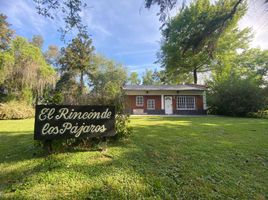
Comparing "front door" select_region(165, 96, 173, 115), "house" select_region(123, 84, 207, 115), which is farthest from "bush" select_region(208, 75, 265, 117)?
"front door" select_region(165, 96, 173, 115)

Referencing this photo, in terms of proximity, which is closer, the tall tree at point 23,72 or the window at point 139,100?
the tall tree at point 23,72

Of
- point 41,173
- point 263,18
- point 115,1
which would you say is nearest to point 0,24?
point 115,1

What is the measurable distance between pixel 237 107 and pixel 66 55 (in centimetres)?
2590

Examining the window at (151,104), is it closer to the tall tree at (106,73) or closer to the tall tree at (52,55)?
the tall tree at (106,73)

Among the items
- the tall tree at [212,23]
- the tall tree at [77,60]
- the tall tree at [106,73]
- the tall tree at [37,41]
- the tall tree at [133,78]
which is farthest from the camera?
the tall tree at [133,78]

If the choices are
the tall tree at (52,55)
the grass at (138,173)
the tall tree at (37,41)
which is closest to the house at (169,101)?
the grass at (138,173)

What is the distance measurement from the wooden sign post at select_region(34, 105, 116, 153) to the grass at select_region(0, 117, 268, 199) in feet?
1.69

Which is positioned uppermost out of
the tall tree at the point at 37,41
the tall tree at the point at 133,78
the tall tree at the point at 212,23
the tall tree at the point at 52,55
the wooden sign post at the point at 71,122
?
the tall tree at the point at 37,41

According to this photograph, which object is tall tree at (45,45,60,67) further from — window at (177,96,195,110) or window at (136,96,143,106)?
window at (177,96,195,110)

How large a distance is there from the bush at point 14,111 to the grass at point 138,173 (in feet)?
38.5

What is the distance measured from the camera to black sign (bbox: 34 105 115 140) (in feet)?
12.5

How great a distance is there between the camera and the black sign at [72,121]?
12.5 ft

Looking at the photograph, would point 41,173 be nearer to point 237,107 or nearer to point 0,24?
point 237,107

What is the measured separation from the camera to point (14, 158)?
4113 mm
